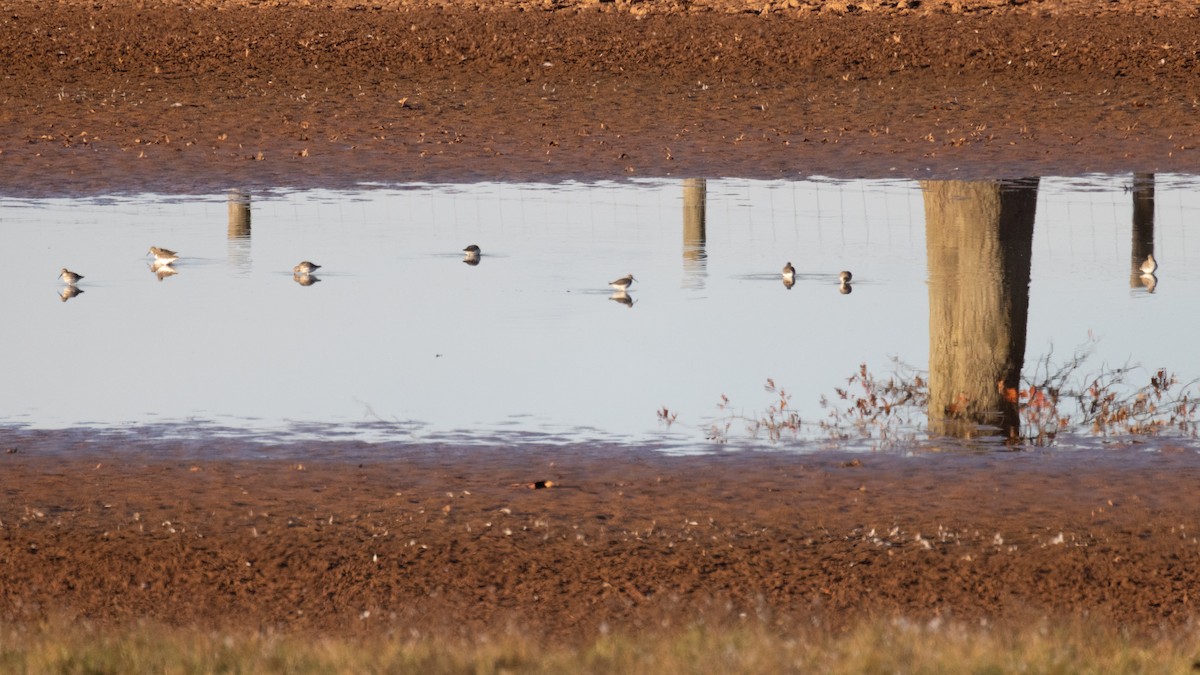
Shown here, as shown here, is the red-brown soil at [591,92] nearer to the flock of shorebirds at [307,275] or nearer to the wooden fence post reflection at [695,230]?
the wooden fence post reflection at [695,230]

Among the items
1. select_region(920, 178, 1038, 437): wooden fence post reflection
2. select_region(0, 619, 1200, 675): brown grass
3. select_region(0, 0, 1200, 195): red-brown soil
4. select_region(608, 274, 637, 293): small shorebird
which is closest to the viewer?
select_region(0, 619, 1200, 675): brown grass

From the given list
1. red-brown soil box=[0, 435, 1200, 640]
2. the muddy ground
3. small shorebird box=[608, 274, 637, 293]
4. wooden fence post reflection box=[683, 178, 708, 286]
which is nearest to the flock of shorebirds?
small shorebird box=[608, 274, 637, 293]

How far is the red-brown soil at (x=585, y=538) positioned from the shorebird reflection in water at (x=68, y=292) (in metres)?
3.94

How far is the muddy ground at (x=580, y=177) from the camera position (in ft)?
25.7

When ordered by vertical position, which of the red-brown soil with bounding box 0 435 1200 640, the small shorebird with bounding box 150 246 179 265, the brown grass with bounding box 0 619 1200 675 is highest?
the small shorebird with bounding box 150 246 179 265

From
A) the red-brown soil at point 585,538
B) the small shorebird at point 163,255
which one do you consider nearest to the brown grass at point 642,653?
the red-brown soil at point 585,538

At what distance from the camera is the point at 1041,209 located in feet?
55.9

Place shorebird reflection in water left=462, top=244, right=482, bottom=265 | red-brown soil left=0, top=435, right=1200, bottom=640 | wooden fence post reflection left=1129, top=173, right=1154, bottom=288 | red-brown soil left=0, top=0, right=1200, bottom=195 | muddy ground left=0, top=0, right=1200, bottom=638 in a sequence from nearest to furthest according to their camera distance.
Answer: red-brown soil left=0, top=435, right=1200, bottom=640
muddy ground left=0, top=0, right=1200, bottom=638
wooden fence post reflection left=1129, top=173, right=1154, bottom=288
shorebird reflection in water left=462, top=244, right=482, bottom=265
red-brown soil left=0, top=0, right=1200, bottom=195

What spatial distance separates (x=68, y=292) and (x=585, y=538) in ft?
21.4

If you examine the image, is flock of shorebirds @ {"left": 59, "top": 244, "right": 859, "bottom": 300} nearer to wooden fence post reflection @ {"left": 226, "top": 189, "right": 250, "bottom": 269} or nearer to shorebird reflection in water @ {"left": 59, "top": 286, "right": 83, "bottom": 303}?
shorebird reflection in water @ {"left": 59, "top": 286, "right": 83, "bottom": 303}

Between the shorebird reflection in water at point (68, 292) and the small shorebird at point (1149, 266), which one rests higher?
the small shorebird at point (1149, 266)

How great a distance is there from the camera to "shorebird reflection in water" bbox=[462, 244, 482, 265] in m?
14.9

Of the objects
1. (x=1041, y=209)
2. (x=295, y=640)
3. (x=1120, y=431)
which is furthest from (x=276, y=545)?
(x=1041, y=209)

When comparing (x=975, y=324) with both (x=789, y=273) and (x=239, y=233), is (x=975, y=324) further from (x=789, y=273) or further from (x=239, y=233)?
(x=239, y=233)
